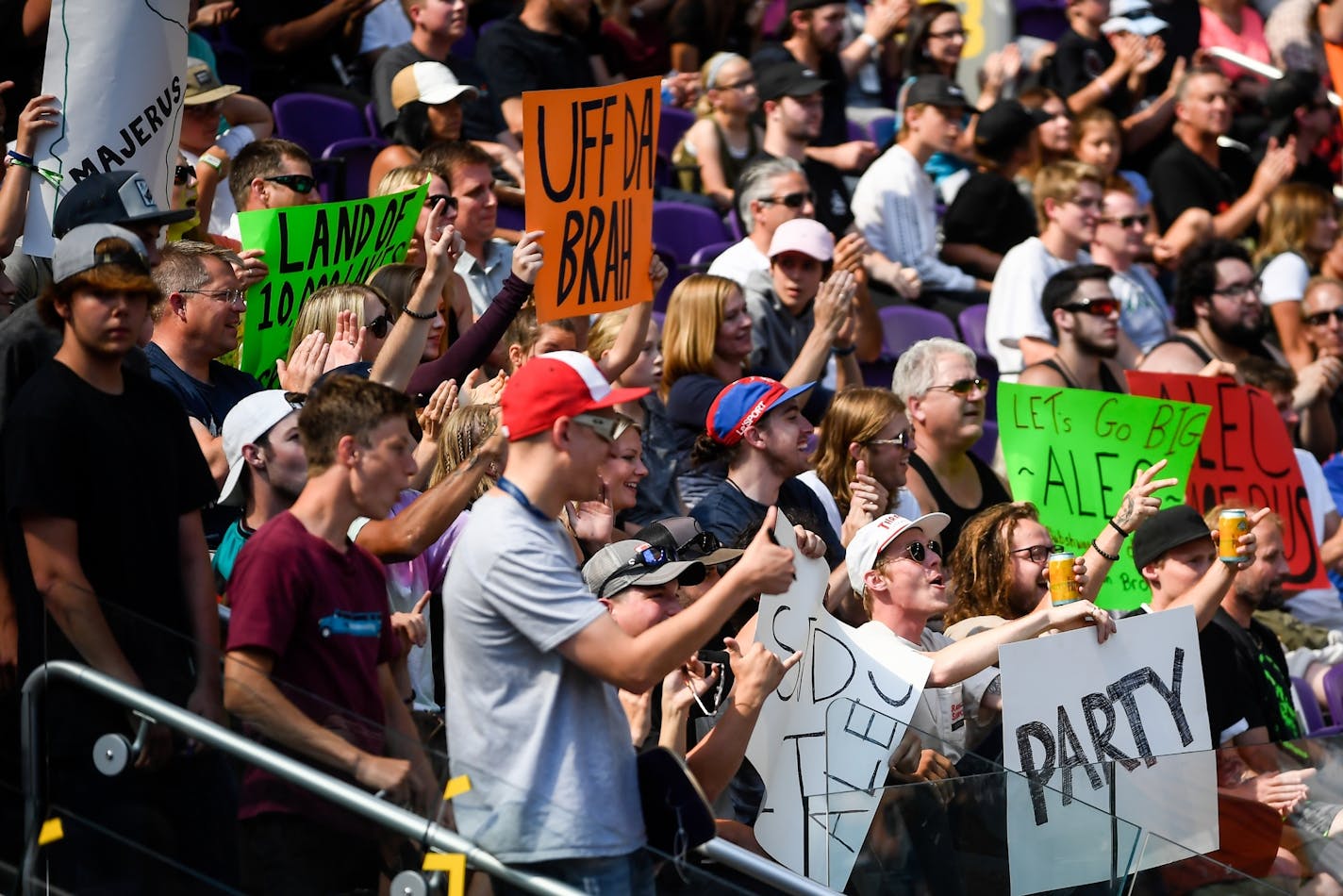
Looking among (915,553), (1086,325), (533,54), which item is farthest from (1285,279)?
(915,553)

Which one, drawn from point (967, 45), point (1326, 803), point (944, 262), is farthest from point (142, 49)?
point (967, 45)

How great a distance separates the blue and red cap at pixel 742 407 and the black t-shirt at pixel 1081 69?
7.73 metres

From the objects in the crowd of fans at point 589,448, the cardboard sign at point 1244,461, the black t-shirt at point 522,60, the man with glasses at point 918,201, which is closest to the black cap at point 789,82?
the crowd of fans at point 589,448

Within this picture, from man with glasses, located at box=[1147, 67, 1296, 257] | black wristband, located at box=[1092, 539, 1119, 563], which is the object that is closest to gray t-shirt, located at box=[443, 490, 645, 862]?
black wristband, located at box=[1092, 539, 1119, 563]

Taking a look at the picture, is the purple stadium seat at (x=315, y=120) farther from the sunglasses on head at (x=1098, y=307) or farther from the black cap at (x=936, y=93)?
the sunglasses on head at (x=1098, y=307)

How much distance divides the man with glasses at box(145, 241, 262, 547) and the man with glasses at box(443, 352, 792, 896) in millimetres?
1840

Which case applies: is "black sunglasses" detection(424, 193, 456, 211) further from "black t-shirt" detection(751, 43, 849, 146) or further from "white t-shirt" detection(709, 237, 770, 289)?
"black t-shirt" detection(751, 43, 849, 146)

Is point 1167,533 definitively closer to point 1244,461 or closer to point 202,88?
point 1244,461

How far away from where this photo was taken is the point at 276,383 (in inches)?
261

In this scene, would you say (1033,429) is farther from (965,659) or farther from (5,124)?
(5,124)

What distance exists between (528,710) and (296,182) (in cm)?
389

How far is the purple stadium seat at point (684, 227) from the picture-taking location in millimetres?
10492

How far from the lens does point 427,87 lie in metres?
9.20

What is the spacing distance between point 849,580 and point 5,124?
4.32 meters
